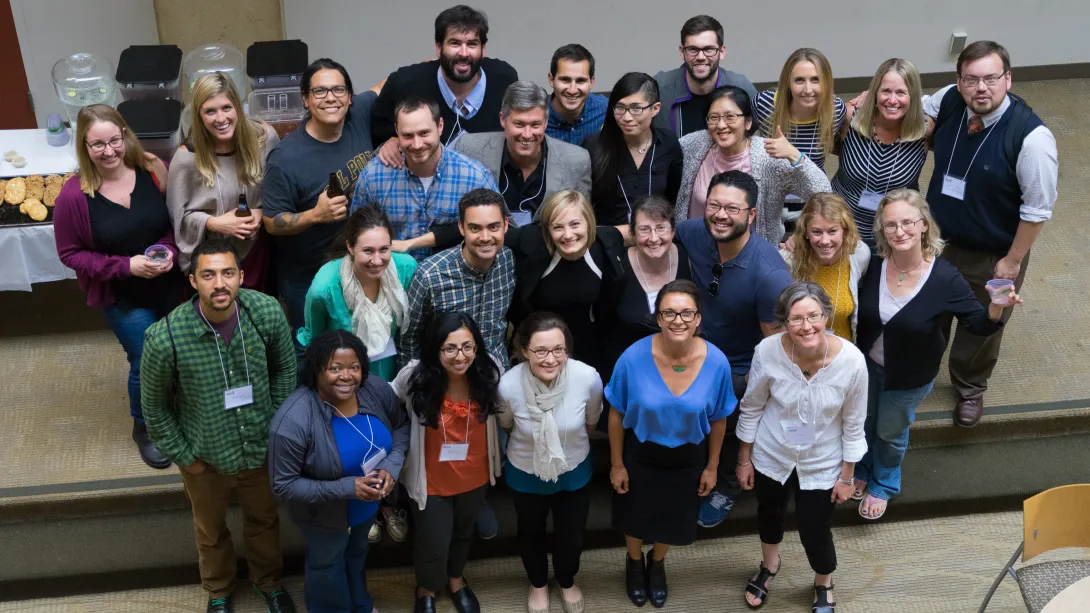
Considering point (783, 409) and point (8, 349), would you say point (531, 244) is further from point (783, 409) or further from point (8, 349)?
point (8, 349)

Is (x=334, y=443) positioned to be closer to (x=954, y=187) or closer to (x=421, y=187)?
(x=421, y=187)

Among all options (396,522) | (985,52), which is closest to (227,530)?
(396,522)

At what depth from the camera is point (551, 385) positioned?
3889mm

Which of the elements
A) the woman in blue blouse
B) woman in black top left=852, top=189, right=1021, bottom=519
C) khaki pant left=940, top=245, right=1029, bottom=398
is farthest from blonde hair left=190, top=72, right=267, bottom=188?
khaki pant left=940, top=245, right=1029, bottom=398

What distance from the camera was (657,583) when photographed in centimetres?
446

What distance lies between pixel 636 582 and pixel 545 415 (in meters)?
0.97

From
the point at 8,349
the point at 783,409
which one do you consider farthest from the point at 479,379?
the point at 8,349

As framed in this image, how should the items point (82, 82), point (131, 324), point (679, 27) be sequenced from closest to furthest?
point (131, 324) → point (82, 82) → point (679, 27)

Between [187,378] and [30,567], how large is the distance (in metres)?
1.38

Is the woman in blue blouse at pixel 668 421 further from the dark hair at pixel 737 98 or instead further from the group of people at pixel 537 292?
the dark hair at pixel 737 98

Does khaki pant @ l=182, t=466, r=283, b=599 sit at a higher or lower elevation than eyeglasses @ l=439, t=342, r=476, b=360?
lower

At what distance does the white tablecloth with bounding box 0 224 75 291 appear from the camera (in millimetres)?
4719

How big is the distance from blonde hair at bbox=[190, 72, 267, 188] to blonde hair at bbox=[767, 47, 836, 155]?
195 cm

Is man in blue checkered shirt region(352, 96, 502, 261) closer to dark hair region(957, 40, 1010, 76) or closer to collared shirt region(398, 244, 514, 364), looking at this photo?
collared shirt region(398, 244, 514, 364)
